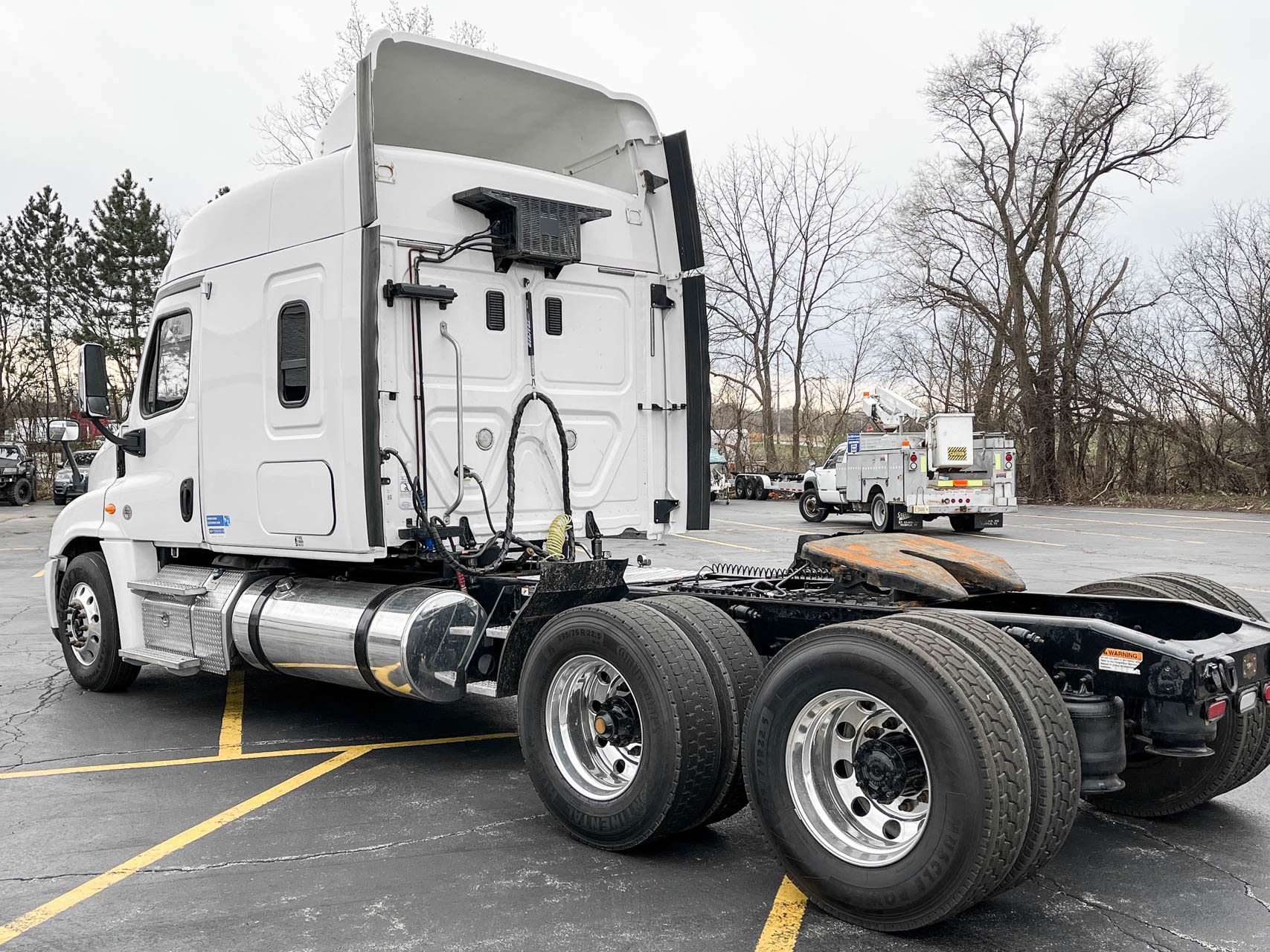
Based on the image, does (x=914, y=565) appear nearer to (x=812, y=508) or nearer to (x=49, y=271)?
(x=812, y=508)

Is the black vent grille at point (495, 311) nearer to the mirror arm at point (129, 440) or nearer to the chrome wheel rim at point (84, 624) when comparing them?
the mirror arm at point (129, 440)

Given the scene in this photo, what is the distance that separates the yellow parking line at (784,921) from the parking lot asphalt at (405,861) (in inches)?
0.4

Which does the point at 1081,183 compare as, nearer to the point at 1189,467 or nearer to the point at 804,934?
the point at 1189,467

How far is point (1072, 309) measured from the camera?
35.6 meters

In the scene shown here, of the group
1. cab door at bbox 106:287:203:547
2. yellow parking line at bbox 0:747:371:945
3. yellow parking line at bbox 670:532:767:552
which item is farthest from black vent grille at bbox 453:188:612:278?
yellow parking line at bbox 670:532:767:552

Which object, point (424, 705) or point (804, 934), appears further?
point (424, 705)

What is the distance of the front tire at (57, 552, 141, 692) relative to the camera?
7.36 meters

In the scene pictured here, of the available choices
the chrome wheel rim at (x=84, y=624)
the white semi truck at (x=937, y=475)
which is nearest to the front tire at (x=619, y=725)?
the chrome wheel rim at (x=84, y=624)

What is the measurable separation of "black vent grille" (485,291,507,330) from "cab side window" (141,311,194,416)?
83.0 inches

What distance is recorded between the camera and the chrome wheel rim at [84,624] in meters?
7.47

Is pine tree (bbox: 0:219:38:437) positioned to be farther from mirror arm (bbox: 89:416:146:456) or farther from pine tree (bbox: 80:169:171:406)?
mirror arm (bbox: 89:416:146:456)

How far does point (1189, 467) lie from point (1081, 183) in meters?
10.9

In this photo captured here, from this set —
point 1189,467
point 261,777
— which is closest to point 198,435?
point 261,777

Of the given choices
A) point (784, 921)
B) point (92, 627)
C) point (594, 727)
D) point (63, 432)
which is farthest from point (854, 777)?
point (63, 432)
